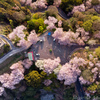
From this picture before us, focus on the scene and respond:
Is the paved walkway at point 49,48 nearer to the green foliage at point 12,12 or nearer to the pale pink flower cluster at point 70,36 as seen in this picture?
the pale pink flower cluster at point 70,36

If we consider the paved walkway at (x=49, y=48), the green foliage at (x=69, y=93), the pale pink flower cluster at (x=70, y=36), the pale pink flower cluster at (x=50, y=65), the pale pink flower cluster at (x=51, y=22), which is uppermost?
the pale pink flower cluster at (x=51, y=22)

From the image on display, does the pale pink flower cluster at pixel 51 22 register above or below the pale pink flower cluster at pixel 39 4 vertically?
below

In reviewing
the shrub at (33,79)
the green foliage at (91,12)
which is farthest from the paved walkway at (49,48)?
the green foliage at (91,12)

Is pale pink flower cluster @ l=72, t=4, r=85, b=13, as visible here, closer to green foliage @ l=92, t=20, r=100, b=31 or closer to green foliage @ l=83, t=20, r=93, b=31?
green foliage @ l=83, t=20, r=93, b=31

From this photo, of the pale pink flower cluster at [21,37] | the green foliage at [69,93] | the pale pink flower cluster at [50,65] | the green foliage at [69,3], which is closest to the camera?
the pale pink flower cluster at [21,37]

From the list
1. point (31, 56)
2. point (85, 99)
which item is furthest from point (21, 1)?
point (85, 99)

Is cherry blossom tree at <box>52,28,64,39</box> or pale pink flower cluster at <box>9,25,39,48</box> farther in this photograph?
cherry blossom tree at <box>52,28,64,39</box>

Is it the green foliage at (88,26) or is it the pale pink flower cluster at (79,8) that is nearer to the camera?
the green foliage at (88,26)

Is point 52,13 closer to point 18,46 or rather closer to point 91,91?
point 18,46

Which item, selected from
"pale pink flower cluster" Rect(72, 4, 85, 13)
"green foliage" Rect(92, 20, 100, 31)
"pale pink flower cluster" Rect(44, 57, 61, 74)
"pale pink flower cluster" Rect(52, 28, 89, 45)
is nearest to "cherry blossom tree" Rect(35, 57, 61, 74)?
"pale pink flower cluster" Rect(44, 57, 61, 74)
